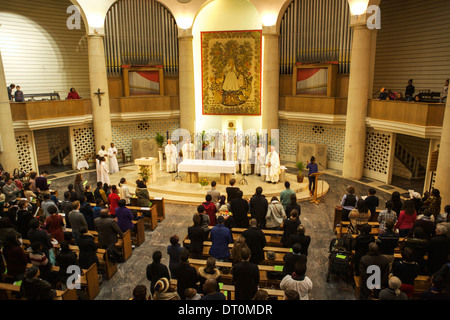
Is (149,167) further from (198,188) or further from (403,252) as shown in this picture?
(403,252)

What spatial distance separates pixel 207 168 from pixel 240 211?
496cm

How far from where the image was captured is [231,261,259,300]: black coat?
5.68m

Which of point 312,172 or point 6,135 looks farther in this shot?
point 6,135

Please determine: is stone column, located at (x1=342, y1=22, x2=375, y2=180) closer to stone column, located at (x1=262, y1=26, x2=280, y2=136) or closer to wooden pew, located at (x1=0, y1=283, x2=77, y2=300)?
stone column, located at (x1=262, y1=26, x2=280, y2=136)

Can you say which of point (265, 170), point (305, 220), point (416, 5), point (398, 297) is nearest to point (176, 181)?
point (265, 170)

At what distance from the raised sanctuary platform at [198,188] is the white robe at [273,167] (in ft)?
0.93

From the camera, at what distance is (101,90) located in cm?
1630

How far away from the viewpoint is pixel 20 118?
47.6 feet

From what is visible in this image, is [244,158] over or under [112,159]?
over

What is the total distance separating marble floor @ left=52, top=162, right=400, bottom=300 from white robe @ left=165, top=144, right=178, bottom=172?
269 centimetres

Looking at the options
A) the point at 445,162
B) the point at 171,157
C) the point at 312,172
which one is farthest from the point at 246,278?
the point at 171,157

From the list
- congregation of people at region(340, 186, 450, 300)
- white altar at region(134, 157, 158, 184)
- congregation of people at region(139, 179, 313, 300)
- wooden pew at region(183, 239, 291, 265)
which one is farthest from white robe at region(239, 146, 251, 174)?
wooden pew at region(183, 239, 291, 265)

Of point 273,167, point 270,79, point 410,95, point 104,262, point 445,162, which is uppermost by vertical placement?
point 270,79

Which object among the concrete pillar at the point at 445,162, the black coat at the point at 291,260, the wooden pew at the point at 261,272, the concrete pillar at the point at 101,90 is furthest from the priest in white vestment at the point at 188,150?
the black coat at the point at 291,260
